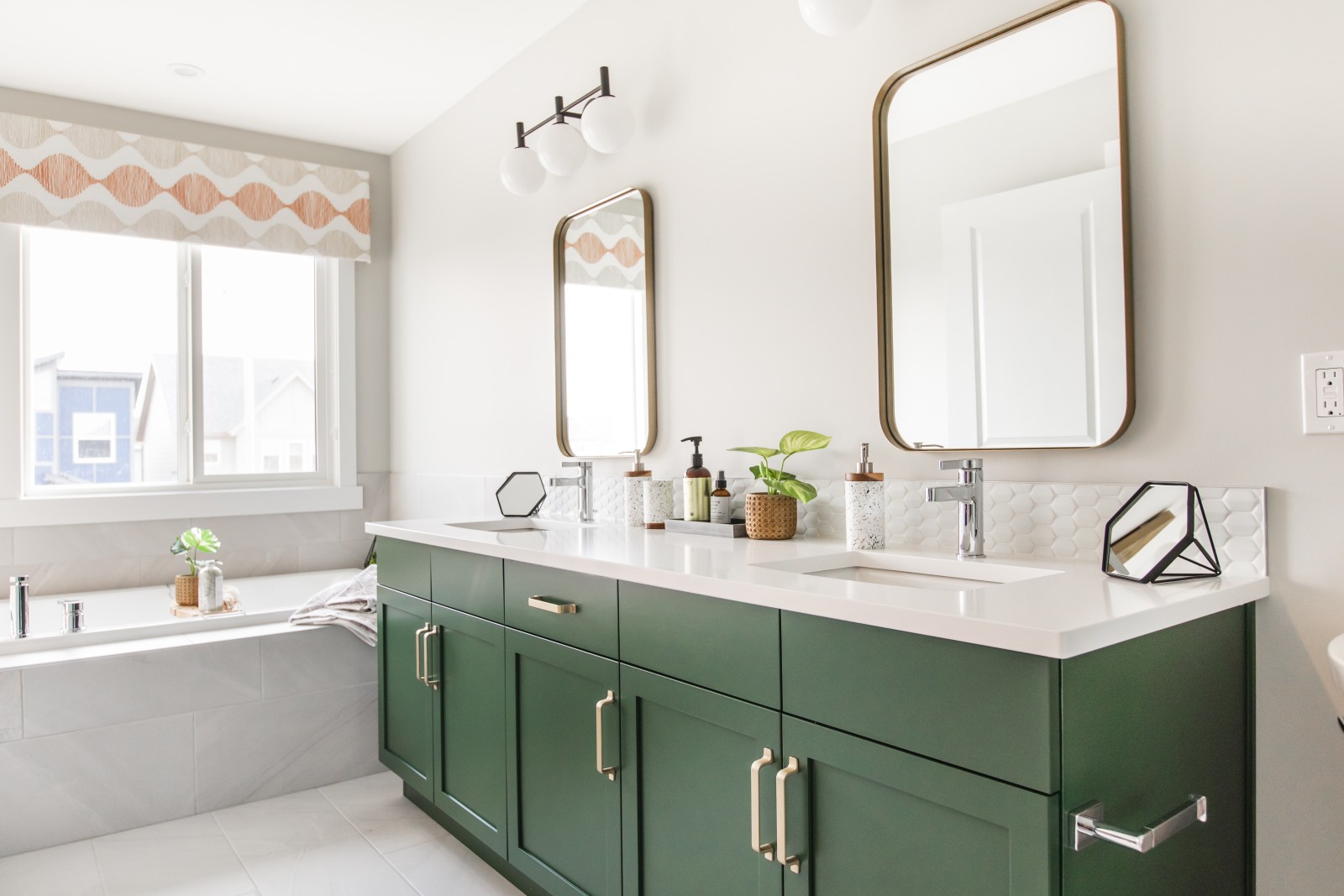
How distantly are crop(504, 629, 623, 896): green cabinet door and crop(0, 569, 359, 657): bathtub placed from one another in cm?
138

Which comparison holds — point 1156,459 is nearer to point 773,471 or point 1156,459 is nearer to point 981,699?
point 981,699

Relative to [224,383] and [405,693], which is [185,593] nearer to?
[224,383]

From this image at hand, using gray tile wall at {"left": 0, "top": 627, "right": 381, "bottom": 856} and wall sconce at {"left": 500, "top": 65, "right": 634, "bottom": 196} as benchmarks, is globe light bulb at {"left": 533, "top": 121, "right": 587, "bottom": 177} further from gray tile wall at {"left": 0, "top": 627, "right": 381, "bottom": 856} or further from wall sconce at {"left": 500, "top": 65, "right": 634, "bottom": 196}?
gray tile wall at {"left": 0, "top": 627, "right": 381, "bottom": 856}

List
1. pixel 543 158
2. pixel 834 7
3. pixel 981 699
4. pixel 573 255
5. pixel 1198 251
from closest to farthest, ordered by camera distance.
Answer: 1. pixel 981 699
2. pixel 1198 251
3. pixel 834 7
4. pixel 543 158
5. pixel 573 255

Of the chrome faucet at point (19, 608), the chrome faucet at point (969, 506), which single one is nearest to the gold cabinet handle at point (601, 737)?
the chrome faucet at point (969, 506)

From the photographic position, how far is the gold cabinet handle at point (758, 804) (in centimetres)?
132

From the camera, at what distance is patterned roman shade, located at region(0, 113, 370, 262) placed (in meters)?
3.25

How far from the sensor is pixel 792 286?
2.05 meters

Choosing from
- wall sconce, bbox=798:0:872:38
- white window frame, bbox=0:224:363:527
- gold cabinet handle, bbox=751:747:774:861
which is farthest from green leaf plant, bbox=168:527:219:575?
wall sconce, bbox=798:0:872:38

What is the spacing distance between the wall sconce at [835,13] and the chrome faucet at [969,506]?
87cm

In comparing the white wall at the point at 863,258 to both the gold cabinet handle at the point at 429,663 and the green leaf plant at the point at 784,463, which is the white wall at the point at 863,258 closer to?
the green leaf plant at the point at 784,463

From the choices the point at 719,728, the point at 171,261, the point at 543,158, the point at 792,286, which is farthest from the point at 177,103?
the point at 719,728

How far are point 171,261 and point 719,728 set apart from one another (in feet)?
10.6

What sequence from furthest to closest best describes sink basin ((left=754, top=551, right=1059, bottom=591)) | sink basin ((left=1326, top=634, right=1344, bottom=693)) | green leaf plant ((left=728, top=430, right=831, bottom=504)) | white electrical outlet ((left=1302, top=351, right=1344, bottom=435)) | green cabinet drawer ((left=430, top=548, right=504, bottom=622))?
green cabinet drawer ((left=430, top=548, right=504, bottom=622)) < green leaf plant ((left=728, top=430, right=831, bottom=504)) < sink basin ((left=754, top=551, right=1059, bottom=591)) < white electrical outlet ((left=1302, top=351, right=1344, bottom=435)) < sink basin ((left=1326, top=634, right=1344, bottom=693))
